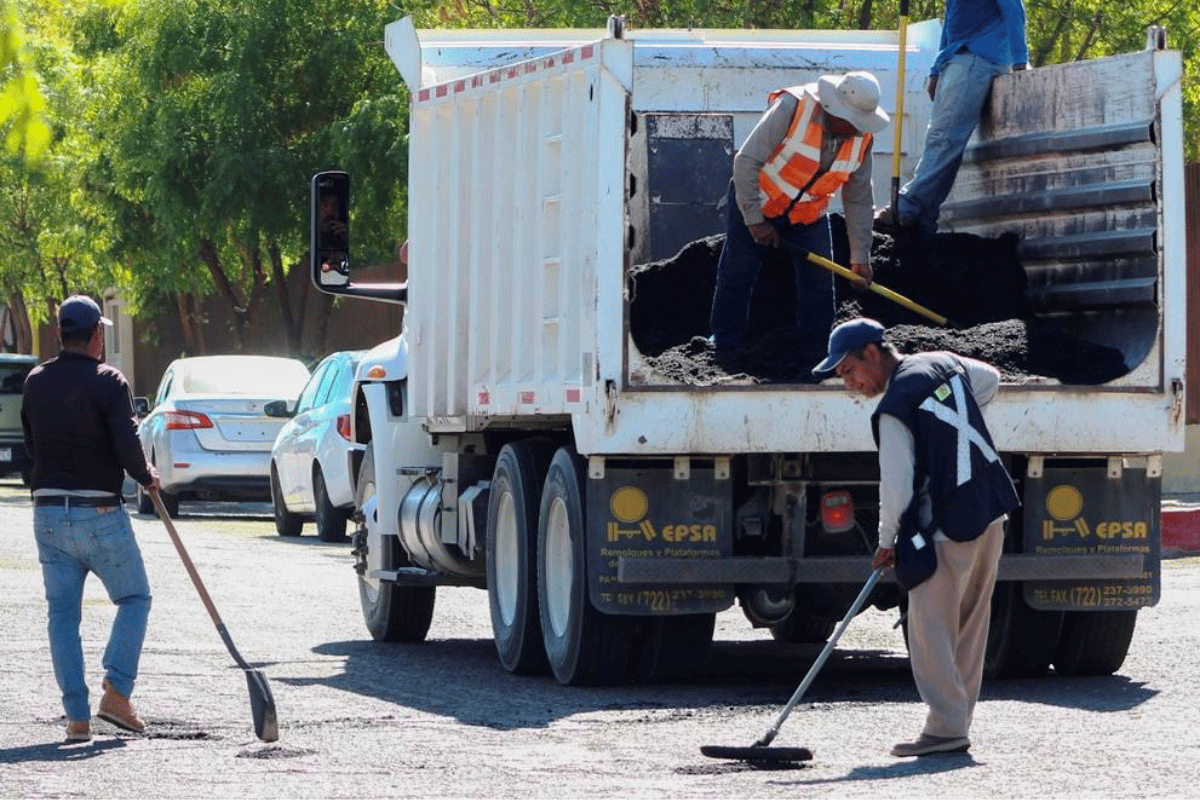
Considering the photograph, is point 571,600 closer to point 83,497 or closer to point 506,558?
point 506,558

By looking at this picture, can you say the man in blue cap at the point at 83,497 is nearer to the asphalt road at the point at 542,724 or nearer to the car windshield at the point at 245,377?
the asphalt road at the point at 542,724

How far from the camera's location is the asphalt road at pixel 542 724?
27.1 feet

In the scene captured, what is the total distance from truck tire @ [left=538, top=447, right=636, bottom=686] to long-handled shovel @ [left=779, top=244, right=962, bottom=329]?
53.3 inches

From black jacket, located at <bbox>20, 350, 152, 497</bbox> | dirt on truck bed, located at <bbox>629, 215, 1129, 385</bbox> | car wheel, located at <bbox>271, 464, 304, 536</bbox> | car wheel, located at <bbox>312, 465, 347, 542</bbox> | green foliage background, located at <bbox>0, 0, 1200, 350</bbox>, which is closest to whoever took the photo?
black jacket, located at <bbox>20, 350, 152, 497</bbox>

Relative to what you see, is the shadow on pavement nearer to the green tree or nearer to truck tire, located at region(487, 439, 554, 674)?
truck tire, located at region(487, 439, 554, 674)

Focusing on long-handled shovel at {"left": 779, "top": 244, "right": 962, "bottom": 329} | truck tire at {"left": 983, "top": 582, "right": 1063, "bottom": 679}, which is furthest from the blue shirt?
truck tire at {"left": 983, "top": 582, "right": 1063, "bottom": 679}

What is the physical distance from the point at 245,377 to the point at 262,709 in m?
16.9

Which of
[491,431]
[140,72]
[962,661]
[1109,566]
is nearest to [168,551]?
[491,431]

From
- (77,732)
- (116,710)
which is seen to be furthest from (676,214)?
(77,732)

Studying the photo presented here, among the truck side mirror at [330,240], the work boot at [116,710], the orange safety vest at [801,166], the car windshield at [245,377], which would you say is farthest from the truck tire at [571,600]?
the car windshield at [245,377]

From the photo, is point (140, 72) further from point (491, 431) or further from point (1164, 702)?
point (1164, 702)

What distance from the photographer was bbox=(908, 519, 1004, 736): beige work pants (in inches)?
345

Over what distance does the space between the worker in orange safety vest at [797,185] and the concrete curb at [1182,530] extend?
25.9ft

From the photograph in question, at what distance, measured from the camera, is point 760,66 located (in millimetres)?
12742
